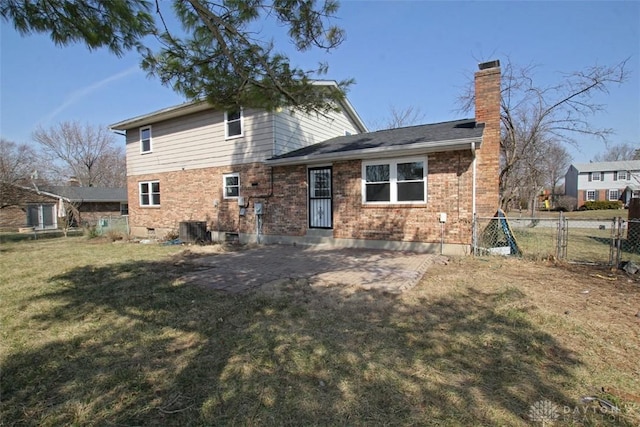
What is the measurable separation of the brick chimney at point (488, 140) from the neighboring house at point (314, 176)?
0.09 feet

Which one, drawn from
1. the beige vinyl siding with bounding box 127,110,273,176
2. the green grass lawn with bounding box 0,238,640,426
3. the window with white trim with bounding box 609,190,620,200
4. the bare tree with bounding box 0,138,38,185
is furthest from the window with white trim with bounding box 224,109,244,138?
the window with white trim with bounding box 609,190,620,200

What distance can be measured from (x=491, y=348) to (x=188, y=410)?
2.89 m

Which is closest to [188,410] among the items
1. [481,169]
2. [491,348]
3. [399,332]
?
[399,332]

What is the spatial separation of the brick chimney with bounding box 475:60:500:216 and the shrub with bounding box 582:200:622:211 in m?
38.1

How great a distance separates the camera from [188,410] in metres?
2.41

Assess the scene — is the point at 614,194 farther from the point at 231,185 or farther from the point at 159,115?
the point at 159,115

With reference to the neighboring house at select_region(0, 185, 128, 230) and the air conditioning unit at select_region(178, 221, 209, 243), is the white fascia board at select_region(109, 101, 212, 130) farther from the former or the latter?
the neighboring house at select_region(0, 185, 128, 230)

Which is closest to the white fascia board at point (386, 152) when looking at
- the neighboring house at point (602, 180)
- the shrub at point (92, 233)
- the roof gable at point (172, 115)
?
the roof gable at point (172, 115)

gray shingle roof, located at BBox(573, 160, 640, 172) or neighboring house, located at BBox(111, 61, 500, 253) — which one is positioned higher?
gray shingle roof, located at BBox(573, 160, 640, 172)

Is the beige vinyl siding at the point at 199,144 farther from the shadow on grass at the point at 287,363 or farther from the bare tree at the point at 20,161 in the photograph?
the bare tree at the point at 20,161

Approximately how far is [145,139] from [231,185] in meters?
5.98

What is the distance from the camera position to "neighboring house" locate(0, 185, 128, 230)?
83.1 feet

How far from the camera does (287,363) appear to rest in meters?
3.07

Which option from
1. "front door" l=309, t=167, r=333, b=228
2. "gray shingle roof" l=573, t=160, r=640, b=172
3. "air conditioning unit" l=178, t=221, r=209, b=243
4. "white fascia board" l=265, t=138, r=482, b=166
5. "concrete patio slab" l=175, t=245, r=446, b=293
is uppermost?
"gray shingle roof" l=573, t=160, r=640, b=172
